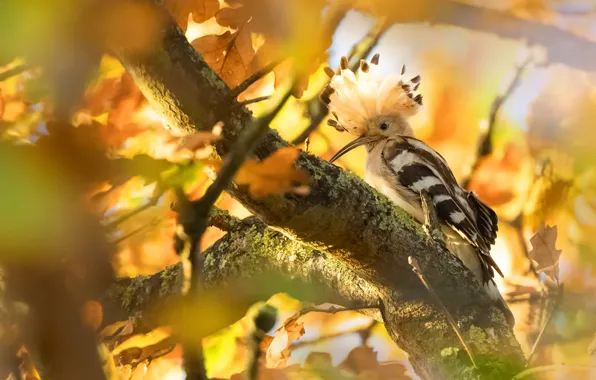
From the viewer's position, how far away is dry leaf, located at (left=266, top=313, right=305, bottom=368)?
2.38 metres

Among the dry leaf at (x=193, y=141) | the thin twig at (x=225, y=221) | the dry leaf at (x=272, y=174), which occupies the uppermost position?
the thin twig at (x=225, y=221)

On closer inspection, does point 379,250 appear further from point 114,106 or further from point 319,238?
point 114,106

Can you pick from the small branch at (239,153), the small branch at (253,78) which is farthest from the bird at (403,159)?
the small branch at (239,153)

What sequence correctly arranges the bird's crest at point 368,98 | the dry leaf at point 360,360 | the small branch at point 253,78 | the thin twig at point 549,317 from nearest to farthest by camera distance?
the small branch at point 253,78, the thin twig at point 549,317, the dry leaf at point 360,360, the bird's crest at point 368,98

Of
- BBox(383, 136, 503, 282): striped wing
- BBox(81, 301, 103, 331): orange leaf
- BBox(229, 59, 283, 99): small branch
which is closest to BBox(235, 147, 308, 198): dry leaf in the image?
BBox(229, 59, 283, 99): small branch

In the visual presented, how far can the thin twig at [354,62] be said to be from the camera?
11.7 feet

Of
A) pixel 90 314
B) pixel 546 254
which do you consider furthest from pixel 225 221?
pixel 90 314

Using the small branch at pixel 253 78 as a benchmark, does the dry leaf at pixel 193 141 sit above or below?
below

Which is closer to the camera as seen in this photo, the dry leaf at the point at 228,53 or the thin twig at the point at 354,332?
the dry leaf at the point at 228,53

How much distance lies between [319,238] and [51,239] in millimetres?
1079

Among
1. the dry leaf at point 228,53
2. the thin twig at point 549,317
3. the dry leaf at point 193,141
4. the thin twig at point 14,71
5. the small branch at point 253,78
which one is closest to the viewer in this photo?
the thin twig at point 14,71

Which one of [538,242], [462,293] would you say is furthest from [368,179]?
[462,293]

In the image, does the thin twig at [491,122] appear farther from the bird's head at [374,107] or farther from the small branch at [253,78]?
the small branch at [253,78]

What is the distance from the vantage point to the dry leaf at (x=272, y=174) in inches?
63.8
